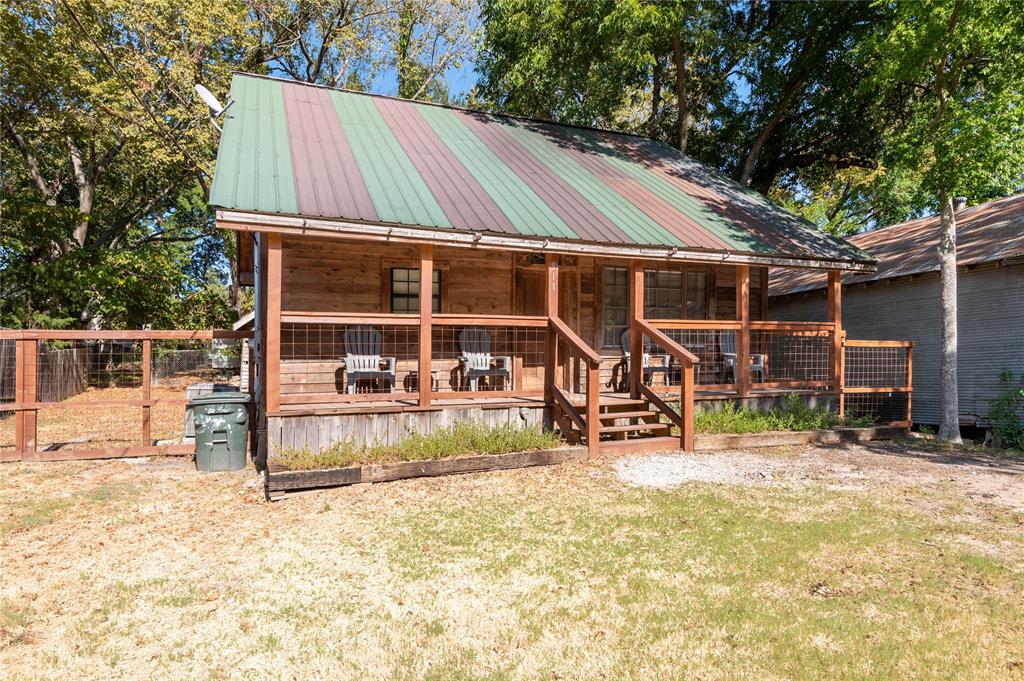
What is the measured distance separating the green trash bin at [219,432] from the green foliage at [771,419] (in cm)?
643

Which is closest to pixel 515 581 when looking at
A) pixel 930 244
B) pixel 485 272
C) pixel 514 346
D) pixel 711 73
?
pixel 514 346

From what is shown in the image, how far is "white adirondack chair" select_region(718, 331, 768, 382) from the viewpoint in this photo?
1097cm

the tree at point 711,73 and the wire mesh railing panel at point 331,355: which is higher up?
the tree at point 711,73

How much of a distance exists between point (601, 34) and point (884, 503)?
1339cm

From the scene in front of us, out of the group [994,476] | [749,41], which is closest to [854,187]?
[749,41]

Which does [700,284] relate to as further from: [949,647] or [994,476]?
[949,647]

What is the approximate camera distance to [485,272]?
10.8 m

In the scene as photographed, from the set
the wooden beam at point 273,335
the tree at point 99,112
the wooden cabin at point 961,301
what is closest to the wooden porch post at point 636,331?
the wooden beam at point 273,335

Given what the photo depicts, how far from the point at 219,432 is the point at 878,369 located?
40.1 ft

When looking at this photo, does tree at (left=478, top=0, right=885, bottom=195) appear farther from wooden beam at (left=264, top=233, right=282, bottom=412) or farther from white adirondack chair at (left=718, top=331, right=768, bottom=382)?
wooden beam at (left=264, top=233, right=282, bottom=412)

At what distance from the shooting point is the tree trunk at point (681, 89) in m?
16.7

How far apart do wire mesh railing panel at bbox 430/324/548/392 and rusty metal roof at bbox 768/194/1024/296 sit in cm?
765

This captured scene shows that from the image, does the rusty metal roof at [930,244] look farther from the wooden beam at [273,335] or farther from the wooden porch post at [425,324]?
the wooden beam at [273,335]

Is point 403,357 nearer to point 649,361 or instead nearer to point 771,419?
point 649,361
